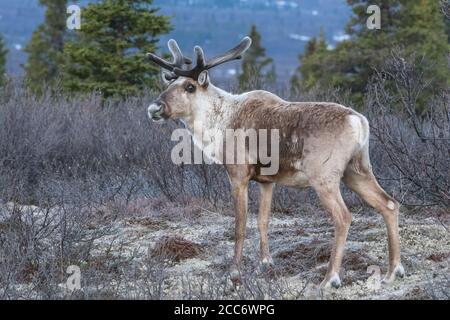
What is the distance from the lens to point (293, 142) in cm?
804

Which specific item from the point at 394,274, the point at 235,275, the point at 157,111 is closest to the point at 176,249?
the point at 235,275

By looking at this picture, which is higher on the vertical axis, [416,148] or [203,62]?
[203,62]

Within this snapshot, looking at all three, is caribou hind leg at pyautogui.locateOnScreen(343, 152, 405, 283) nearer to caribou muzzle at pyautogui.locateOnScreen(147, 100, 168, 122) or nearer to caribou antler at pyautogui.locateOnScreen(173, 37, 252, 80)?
caribou antler at pyautogui.locateOnScreen(173, 37, 252, 80)

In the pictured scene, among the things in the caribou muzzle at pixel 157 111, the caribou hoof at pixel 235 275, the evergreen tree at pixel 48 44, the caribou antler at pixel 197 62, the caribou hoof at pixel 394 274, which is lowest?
the evergreen tree at pixel 48 44

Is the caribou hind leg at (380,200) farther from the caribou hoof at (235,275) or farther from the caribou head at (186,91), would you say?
the caribou head at (186,91)

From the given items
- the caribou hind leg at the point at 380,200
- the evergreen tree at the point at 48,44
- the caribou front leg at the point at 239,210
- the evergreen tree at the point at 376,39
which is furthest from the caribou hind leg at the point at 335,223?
the evergreen tree at the point at 48,44

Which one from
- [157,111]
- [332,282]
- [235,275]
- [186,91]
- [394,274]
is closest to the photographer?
[332,282]

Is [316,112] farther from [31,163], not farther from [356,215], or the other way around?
[31,163]

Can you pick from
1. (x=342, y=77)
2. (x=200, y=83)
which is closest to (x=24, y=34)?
(x=342, y=77)

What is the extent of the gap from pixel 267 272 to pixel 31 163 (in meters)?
7.87

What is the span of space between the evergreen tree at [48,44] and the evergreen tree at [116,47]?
785 centimetres

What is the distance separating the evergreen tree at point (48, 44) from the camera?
29.2 metres

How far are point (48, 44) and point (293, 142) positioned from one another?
23139mm

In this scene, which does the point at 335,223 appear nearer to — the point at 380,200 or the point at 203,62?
the point at 380,200
